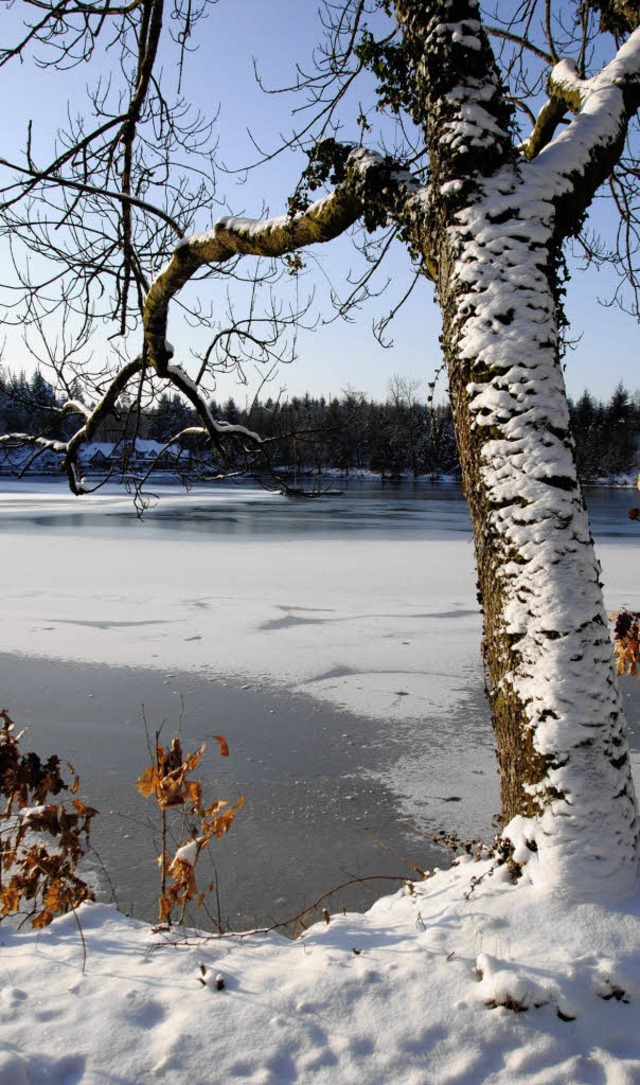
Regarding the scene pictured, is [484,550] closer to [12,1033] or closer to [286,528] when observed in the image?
[12,1033]

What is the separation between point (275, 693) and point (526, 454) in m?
5.20

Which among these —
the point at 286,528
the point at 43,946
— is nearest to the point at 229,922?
the point at 43,946

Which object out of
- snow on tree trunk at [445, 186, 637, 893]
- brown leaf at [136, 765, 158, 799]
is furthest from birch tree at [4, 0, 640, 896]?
brown leaf at [136, 765, 158, 799]

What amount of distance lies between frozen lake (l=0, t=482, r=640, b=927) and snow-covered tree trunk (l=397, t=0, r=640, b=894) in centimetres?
199

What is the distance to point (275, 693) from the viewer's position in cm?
705

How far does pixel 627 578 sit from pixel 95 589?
9.17m

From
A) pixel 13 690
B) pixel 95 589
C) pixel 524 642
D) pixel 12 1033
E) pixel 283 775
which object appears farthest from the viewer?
pixel 95 589

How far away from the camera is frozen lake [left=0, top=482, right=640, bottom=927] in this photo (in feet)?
14.5

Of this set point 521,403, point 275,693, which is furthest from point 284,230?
point 275,693

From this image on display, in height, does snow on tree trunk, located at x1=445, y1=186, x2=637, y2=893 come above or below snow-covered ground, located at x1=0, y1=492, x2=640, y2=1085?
above

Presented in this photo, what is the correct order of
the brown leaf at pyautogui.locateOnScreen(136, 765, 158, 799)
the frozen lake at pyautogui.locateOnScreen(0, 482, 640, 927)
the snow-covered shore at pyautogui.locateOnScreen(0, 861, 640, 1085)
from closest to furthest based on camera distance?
the snow-covered shore at pyautogui.locateOnScreen(0, 861, 640, 1085) → the brown leaf at pyautogui.locateOnScreen(136, 765, 158, 799) → the frozen lake at pyautogui.locateOnScreen(0, 482, 640, 927)

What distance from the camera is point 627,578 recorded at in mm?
12875

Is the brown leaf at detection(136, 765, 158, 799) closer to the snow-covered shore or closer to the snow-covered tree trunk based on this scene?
the snow-covered shore

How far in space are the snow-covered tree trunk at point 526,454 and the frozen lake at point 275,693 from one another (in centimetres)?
199
